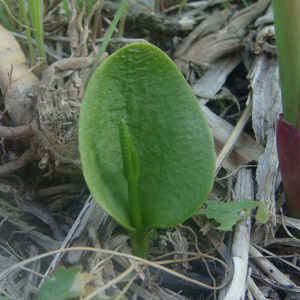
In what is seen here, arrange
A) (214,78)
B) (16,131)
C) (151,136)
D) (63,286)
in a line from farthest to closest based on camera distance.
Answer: (214,78)
(16,131)
(151,136)
(63,286)

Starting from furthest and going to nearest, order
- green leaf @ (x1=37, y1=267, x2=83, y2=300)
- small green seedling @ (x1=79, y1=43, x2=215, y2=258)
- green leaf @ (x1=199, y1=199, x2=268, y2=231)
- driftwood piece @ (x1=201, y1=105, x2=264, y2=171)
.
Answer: driftwood piece @ (x1=201, y1=105, x2=264, y2=171) < green leaf @ (x1=199, y1=199, x2=268, y2=231) < small green seedling @ (x1=79, y1=43, x2=215, y2=258) < green leaf @ (x1=37, y1=267, x2=83, y2=300)

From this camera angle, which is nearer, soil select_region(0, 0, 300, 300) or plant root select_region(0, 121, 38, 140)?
soil select_region(0, 0, 300, 300)

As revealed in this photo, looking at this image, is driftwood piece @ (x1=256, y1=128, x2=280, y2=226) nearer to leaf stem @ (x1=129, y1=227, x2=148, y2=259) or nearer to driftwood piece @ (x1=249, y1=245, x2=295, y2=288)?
driftwood piece @ (x1=249, y1=245, x2=295, y2=288)

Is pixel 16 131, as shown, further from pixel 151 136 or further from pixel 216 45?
pixel 216 45

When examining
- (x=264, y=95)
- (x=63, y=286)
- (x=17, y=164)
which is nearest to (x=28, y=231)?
(x=17, y=164)

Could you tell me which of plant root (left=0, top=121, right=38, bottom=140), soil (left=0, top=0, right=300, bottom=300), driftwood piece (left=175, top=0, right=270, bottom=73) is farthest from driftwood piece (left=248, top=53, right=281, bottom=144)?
plant root (left=0, top=121, right=38, bottom=140)

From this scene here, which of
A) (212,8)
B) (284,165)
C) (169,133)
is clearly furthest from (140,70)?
(212,8)
